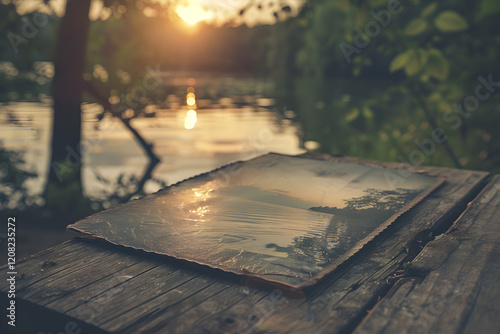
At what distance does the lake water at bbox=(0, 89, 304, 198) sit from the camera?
7.53m

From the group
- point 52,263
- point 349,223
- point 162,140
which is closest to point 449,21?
point 349,223

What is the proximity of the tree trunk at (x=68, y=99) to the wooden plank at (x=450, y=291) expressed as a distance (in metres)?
5.75

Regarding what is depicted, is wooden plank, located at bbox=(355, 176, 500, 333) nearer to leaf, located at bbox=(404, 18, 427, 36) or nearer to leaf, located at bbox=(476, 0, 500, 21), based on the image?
leaf, located at bbox=(404, 18, 427, 36)

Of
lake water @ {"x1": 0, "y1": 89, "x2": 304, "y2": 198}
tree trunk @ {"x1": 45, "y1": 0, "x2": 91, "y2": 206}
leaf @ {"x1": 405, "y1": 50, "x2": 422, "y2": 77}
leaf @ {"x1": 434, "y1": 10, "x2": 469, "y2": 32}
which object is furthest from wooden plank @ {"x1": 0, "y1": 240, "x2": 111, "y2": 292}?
tree trunk @ {"x1": 45, "y1": 0, "x2": 91, "y2": 206}

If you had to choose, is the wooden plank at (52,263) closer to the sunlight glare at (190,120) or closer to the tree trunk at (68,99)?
the tree trunk at (68,99)

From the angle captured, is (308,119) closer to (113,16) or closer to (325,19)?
(113,16)

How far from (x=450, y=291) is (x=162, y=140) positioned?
11.9 metres

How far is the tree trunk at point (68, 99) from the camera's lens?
6770 mm

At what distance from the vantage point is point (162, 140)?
13.0 meters

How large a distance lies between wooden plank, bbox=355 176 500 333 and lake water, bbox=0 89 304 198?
5081 mm

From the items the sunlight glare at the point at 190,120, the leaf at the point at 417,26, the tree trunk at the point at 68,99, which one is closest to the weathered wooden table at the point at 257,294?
the leaf at the point at 417,26

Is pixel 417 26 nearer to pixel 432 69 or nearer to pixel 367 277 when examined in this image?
pixel 432 69

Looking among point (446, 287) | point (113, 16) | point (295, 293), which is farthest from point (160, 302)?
point (113, 16)

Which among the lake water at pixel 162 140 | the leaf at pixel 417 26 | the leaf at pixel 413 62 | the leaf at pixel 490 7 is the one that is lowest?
the lake water at pixel 162 140
